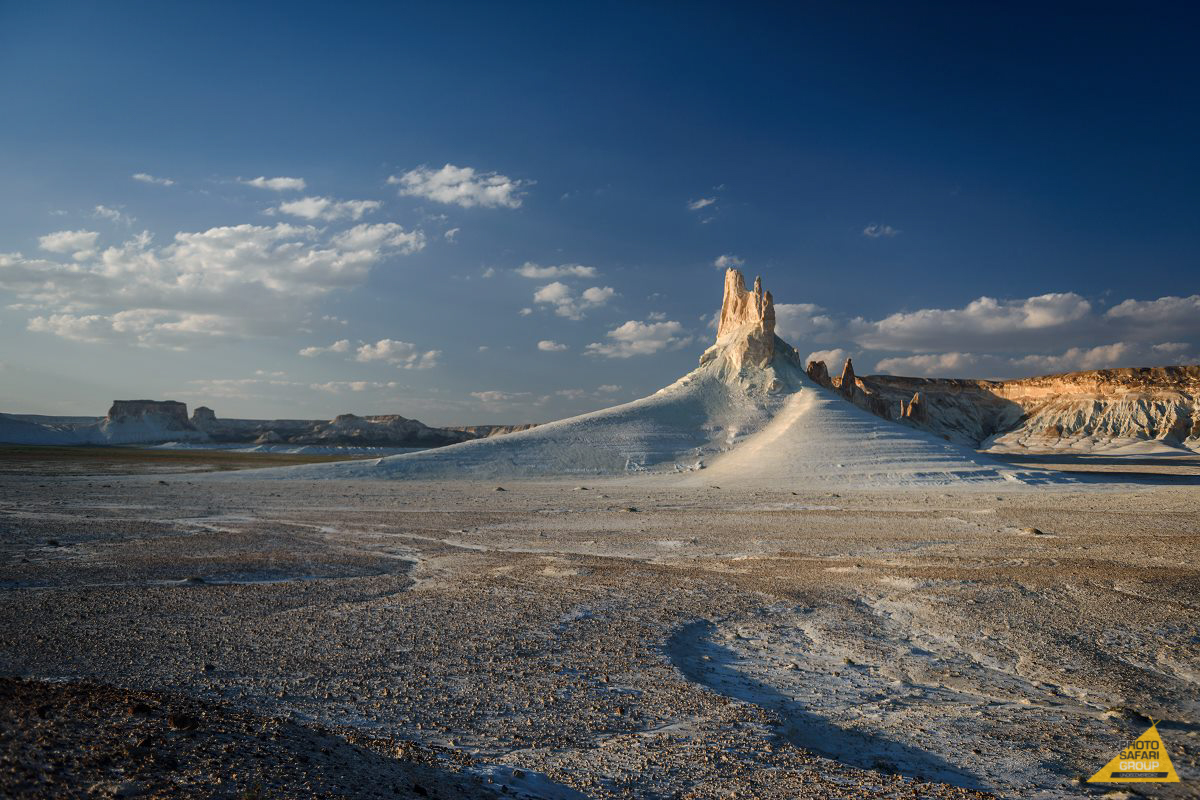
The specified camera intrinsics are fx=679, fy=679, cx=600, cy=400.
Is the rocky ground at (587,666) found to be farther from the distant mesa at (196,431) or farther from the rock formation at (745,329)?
the distant mesa at (196,431)

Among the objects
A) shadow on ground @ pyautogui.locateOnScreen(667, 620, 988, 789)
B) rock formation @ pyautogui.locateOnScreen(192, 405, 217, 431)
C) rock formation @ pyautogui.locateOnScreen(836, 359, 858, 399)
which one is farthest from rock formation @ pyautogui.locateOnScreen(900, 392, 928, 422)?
rock formation @ pyautogui.locateOnScreen(192, 405, 217, 431)

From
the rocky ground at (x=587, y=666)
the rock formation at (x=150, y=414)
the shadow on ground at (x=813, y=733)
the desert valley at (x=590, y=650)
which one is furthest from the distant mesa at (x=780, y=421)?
the shadow on ground at (x=813, y=733)

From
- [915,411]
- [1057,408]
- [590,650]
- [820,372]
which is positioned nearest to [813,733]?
[590,650]

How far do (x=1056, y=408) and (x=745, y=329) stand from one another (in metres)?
81.0

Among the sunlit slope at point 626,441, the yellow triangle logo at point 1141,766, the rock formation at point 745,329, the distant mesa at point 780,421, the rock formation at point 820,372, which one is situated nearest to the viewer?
the yellow triangle logo at point 1141,766

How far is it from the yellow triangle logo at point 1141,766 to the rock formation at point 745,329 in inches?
2250

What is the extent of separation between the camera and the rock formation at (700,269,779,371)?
204 ft

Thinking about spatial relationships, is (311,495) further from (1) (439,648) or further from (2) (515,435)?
(1) (439,648)

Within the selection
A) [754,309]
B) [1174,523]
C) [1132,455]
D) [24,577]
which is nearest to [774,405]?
[754,309]

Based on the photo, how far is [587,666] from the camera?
713cm

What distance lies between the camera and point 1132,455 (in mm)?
87938

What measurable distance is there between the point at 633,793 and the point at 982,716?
12.1ft

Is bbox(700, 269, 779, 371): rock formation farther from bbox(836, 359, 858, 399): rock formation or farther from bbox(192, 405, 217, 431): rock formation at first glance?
bbox(192, 405, 217, 431): rock formation

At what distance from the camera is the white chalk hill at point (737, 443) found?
41938mm
